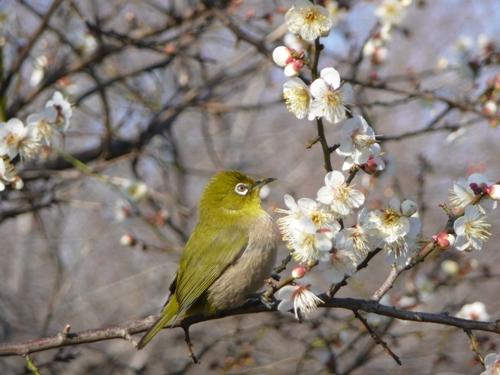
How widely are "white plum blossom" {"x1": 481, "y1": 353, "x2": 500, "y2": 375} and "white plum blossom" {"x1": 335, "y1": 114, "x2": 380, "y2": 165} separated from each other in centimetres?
113

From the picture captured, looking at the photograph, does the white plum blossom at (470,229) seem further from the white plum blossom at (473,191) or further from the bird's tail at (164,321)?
the bird's tail at (164,321)

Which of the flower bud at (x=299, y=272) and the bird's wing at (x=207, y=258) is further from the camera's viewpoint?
the bird's wing at (x=207, y=258)

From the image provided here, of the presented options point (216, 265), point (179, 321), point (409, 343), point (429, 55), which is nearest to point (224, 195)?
point (216, 265)

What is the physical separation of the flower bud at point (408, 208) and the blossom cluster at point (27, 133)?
7.00 feet

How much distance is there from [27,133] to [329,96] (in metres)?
2.03

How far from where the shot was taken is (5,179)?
10.4 feet

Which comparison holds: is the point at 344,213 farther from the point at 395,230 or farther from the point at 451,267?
the point at 451,267

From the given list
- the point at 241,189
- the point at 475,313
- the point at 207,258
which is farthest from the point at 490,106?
the point at 207,258

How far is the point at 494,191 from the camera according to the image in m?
2.39

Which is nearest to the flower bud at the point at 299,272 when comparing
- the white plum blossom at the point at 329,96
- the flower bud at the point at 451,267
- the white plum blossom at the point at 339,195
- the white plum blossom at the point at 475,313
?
the white plum blossom at the point at 339,195

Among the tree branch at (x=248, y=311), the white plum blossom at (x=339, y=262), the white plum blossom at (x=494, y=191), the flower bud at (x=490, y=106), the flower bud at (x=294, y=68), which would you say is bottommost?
the tree branch at (x=248, y=311)

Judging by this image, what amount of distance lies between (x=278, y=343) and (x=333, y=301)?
9.58m

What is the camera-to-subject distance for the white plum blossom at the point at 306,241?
2.27 m

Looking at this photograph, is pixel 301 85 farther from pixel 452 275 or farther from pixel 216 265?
pixel 452 275
